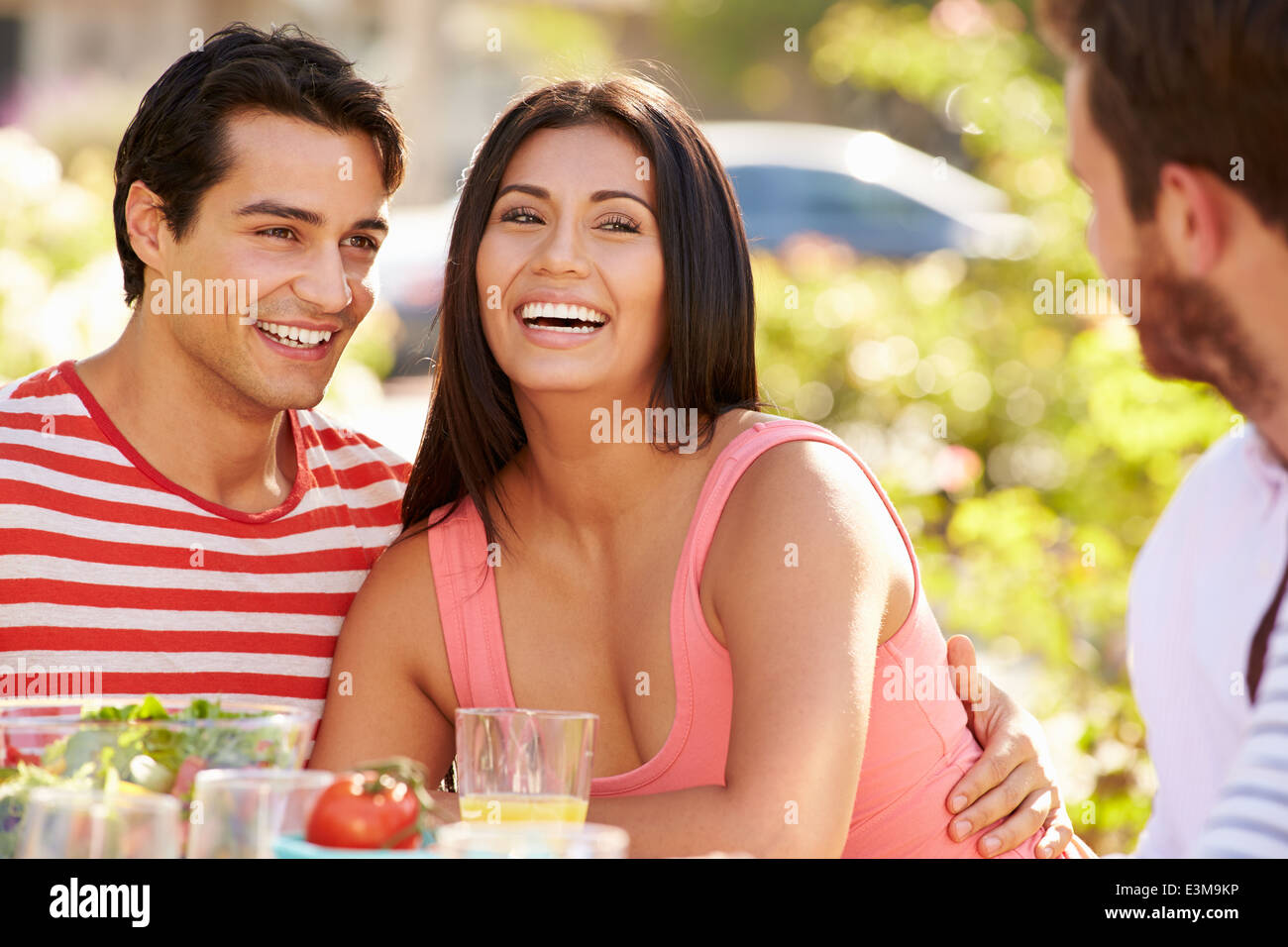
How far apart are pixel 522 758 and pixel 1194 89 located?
107 cm

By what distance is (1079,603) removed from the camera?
446 cm

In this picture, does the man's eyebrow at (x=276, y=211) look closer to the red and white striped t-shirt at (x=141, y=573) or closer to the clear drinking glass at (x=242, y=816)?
the red and white striped t-shirt at (x=141, y=573)

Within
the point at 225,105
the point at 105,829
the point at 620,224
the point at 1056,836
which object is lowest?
the point at 1056,836

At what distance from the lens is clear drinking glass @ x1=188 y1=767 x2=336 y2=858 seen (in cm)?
140

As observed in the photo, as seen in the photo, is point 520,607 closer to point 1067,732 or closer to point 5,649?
point 5,649

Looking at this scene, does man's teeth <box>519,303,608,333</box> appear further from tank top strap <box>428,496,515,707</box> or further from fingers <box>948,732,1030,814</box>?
fingers <box>948,732,1030,814</box>

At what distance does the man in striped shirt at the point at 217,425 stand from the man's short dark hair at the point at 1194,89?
6.52ft

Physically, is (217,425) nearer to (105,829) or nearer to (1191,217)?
(105,829)

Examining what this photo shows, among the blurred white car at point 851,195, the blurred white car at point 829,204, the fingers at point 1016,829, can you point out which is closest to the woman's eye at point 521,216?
the fingers at point 1016,829

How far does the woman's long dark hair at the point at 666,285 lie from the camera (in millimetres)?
2783

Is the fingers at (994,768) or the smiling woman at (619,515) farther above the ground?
the smiling woman at (619,515)

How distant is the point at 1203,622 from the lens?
1580 millimetres

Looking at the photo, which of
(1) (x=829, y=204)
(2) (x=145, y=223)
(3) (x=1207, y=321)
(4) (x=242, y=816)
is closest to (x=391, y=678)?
(2) (x=145, y=223)
